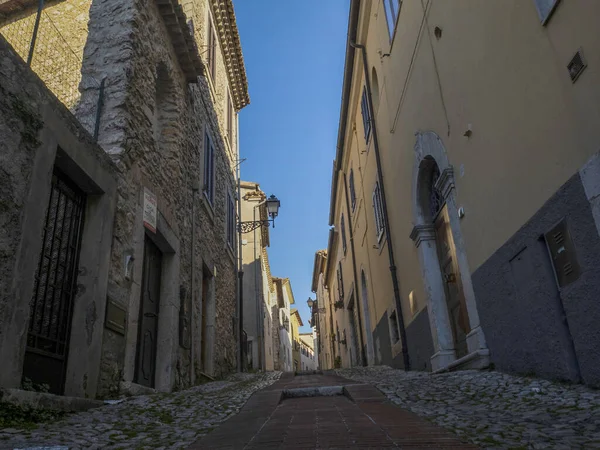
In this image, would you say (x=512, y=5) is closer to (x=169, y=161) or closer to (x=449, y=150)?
(x=449, y=150)

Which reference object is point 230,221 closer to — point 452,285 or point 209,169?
point 209,169

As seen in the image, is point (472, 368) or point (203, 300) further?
point (203, 300)

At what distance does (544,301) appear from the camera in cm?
385

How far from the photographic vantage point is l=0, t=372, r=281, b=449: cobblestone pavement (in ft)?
9.03

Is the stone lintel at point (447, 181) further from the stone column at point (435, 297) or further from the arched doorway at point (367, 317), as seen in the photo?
the arched doorway at point (367, 317)

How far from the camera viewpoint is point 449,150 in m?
5.79

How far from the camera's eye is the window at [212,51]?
11.6 meters

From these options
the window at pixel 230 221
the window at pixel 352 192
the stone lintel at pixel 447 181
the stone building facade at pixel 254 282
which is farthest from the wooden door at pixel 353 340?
the stone lintel at pixel 447 181

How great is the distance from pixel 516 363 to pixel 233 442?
2862 millimetres

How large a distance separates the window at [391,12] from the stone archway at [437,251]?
2.22m

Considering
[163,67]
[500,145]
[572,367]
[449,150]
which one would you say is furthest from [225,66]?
[572,367]

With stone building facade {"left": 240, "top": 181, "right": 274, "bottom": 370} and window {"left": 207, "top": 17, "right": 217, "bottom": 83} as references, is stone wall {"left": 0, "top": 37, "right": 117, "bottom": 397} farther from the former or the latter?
stone building facade {"left": 240, "top": 181, "right": 274, "bottom": 370}

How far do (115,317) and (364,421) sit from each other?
2.90 meters

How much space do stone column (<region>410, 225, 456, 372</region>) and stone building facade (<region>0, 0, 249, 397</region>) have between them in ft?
11.5
